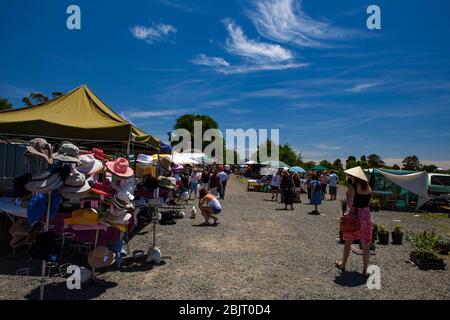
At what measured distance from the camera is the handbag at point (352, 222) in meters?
5.61

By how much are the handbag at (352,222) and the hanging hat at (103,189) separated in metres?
4.08

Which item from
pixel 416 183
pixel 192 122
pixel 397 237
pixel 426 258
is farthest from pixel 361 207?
pixel 192 122

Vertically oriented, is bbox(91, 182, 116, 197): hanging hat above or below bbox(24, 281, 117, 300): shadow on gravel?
above

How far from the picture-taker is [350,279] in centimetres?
541

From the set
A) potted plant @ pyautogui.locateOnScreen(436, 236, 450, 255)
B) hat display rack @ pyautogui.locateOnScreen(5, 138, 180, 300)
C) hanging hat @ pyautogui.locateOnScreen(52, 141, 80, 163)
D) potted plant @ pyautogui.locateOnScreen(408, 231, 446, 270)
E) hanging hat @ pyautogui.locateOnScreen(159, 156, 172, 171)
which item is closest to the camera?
hat display rack @ pyautogui.locateOnScreen(5, 138, 180, 300)

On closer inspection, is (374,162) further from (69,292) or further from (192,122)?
(69,292)

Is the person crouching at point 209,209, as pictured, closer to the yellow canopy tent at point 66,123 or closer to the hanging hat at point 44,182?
the yellow canopy tent at point 66,123

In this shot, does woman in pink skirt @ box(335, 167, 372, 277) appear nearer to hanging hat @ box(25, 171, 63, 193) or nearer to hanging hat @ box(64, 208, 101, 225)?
hanging hat @ box(64, 208, 101, 225)

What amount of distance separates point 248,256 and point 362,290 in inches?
94.0

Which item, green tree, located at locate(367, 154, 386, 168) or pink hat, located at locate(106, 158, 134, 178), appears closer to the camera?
pink hat, located at locate(106, 158, 134, 178)

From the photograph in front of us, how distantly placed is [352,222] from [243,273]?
217cm

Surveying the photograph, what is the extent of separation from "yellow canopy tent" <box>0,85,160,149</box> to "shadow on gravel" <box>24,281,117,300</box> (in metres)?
2.69

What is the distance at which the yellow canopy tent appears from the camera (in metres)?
5.98

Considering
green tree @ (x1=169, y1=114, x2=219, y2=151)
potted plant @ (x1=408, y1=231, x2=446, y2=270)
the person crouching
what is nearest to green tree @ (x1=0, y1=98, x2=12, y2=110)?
green tree @ (x1=169, y1=114, x2=219, y2=151)
